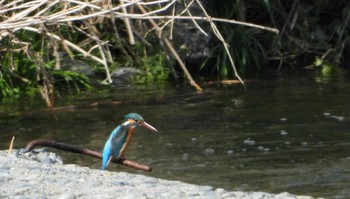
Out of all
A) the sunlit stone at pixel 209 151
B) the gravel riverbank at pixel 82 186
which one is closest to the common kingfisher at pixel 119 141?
the gravel riverbank at pixel 82 186

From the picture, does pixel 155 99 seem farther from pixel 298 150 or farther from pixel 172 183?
pixel 172 183

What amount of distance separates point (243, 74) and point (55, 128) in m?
3.39

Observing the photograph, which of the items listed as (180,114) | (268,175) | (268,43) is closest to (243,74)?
(268,43)

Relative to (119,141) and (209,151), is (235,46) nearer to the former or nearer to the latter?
(209,151)

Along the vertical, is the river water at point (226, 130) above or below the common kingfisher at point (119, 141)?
below

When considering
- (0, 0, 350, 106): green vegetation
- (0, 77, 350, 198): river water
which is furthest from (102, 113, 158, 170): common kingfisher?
(0, 0, 350, 106): green vegetation

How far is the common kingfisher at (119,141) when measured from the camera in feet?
20.4

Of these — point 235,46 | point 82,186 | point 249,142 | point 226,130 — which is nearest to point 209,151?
point 249,142

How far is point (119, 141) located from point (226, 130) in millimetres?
2195

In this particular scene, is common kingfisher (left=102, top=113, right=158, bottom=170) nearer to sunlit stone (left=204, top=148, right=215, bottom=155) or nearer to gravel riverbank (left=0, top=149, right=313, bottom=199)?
gravel riverbank (left=0, top=149, right=313, bottom=199)

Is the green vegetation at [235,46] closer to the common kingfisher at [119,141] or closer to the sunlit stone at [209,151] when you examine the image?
the sunlit stone at [209,151]

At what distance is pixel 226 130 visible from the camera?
8328mm

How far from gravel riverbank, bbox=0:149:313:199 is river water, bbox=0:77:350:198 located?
912mm

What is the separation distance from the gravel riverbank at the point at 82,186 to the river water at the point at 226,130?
91cm
